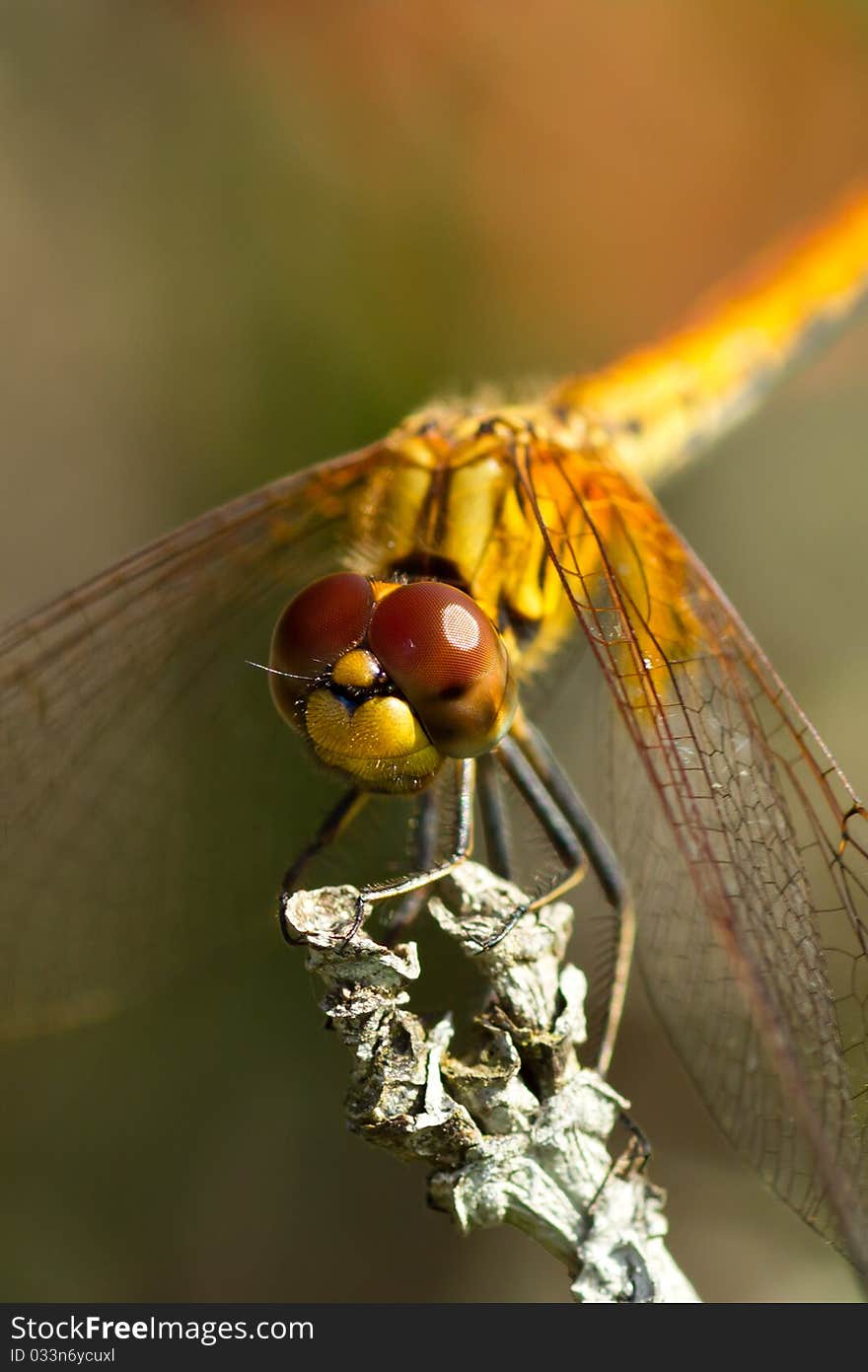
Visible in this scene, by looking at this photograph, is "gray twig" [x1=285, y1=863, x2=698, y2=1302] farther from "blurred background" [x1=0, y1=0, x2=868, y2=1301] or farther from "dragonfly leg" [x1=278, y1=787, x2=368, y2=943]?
"blurred background" [x1=0, y1=0, x2=868, y2=1301]

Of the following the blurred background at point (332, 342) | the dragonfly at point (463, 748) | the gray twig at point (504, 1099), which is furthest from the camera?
the blurred background at point (332, 342)

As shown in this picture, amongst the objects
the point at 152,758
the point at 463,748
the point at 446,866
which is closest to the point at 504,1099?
the point at 446,866

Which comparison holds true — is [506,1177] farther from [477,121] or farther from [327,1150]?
[477,121]

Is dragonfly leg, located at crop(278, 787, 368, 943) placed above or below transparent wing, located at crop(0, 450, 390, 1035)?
below

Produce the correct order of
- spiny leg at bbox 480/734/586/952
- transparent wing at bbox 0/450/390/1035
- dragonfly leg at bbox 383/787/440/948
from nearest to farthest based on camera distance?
1. dragonfly leg at bbox 383/787/440/948
2. spiny leg at bbox 480/734/586/952
3. transparent wing at bbox 0/450/390/1035

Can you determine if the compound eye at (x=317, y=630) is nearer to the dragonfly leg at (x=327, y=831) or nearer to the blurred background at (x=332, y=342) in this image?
the dragonfly leg at (x=327, y=831)

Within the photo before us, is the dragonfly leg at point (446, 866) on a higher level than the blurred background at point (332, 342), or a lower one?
lower

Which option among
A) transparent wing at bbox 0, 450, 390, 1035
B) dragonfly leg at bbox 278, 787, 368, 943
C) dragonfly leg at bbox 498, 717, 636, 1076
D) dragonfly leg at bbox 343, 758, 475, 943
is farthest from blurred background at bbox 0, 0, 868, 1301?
dragonfly leg at bbox 343, 758, 475, 943

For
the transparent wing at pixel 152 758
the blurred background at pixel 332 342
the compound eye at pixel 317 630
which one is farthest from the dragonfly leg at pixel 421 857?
the blurred background at pixel 332 342

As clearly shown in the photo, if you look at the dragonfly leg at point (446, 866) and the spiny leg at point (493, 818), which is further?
the spiny leg at point (493, 818)
